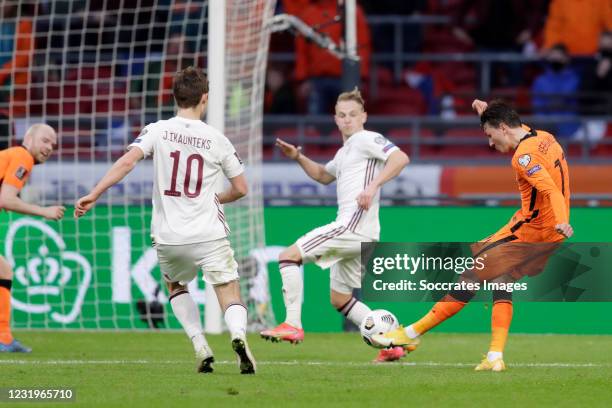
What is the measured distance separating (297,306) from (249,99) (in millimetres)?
4276

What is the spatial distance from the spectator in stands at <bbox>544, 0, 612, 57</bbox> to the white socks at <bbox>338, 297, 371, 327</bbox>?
9.26 m

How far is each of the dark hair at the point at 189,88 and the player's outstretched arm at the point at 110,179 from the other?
48 cm

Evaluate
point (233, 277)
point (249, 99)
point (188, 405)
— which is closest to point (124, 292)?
point (249, 99)

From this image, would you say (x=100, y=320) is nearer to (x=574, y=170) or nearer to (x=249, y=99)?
(x=249, y=99)

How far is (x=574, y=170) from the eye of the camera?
16.5 metres

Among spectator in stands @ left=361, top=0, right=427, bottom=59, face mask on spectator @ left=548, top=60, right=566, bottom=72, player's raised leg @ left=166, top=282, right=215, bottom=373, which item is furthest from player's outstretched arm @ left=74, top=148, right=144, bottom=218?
spectator in stands @ left=361, top=0, right=427, bottom=59

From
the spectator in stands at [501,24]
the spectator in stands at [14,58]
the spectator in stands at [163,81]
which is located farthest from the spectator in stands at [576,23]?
Answer: the spectator in stands at [14,58]

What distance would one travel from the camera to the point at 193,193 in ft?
28.1

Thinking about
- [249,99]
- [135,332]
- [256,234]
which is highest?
[249,99]

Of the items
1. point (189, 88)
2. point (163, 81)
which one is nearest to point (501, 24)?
point (163, 81)

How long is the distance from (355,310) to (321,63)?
8.36 metres

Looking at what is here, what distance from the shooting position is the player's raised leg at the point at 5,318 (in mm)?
10961

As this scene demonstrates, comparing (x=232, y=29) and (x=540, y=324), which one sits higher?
(x=232, y=29)

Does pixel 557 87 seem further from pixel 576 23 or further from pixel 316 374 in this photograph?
pixel 316 374
